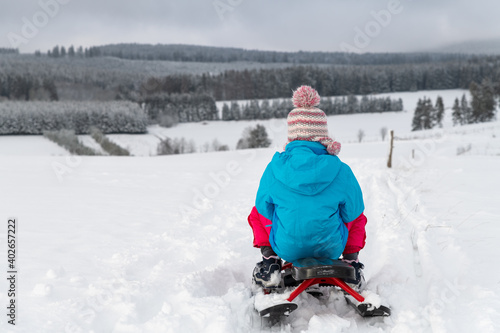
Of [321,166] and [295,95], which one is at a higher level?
[295,95]

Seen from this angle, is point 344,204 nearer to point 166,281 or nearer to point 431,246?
point 166,281

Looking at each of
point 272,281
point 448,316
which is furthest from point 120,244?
point 448,316

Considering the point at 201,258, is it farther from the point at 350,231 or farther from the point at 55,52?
the point at 55,52

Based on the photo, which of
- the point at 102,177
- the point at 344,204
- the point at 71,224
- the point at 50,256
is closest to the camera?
the point at 344,204

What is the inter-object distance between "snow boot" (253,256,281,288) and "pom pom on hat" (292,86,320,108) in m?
1.39

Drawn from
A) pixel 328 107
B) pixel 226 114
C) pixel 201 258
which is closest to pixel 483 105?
pixel 328 107

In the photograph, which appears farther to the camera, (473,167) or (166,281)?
(473,167)

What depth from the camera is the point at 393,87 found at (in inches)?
4289

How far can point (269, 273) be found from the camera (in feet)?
10.4

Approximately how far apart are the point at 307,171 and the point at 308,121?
1.77 feet

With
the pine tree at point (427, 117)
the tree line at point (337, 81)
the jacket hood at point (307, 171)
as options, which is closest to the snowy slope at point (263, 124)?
the pine tree at point (427, 117)

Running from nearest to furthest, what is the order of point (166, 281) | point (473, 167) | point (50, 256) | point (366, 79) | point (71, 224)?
1. point (166, 281)
2. point (50, 256)
3. point (71, 224)
4. point (473, 167)
5. point (366, 79)

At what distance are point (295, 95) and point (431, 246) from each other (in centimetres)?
Answer: 292

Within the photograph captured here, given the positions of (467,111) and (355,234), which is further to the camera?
(467,111)
